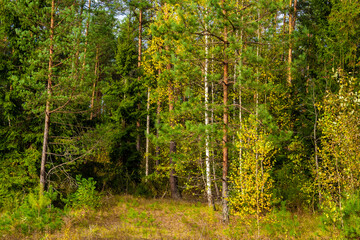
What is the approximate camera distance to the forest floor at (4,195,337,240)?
8.43 m

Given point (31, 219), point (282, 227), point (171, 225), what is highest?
point (31, 219)

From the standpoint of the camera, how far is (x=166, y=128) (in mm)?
8969

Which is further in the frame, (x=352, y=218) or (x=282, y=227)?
(x=282, y=227)

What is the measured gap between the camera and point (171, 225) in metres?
9.95

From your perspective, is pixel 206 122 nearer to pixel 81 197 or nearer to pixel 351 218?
pixel 81 197

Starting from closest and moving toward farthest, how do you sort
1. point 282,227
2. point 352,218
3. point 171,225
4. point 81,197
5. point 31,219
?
point 352,218, point 31,219, point 282,227, point 171,225, point 81,197

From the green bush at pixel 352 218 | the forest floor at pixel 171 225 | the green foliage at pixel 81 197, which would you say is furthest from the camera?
the green foliage at pixel 81 197

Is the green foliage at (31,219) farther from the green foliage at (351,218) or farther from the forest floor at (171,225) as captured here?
the green foliage at (351,218)

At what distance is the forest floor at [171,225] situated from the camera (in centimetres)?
843

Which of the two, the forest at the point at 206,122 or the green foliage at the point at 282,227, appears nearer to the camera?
the forest at the point at 206,122

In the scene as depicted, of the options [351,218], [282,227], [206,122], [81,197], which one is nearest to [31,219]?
[81,197]

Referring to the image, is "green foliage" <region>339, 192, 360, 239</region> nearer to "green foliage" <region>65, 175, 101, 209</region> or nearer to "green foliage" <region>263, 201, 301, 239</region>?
"green foliage" <region>263, 201, 301, 239</region>

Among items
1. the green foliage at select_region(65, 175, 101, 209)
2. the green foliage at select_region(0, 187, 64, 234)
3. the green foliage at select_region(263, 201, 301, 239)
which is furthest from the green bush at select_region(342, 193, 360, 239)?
the green foliage at select_region(65, 175, 101, 209)

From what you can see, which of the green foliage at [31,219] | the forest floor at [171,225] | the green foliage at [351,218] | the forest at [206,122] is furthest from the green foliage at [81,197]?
the green foliage at [351,218]
